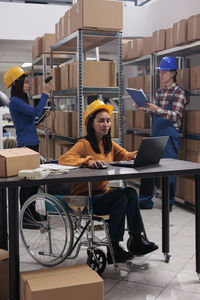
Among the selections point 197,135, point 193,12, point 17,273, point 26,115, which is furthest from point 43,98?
point 193,12

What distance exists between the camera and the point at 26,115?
15.9 ft

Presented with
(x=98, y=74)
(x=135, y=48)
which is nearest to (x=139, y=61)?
(x=135, y=48)

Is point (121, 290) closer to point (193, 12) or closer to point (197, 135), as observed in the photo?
point (197, 135)

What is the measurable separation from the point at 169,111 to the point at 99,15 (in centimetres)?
141

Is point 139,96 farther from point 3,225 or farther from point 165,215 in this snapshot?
point 3,225

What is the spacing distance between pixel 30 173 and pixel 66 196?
665 mm

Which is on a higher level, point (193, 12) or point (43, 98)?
point (193, 12)

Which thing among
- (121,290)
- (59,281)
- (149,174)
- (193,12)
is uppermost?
(193,12)

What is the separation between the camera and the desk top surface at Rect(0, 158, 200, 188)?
8.63 feet

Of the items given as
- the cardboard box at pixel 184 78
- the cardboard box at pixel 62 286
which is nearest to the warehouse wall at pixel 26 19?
the cardboard box at pixel 184 78

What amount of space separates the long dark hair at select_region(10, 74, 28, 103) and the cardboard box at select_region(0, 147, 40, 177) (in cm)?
186

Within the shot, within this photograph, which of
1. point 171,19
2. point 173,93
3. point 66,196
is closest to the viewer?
point 66,196

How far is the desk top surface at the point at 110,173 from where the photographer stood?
263cm

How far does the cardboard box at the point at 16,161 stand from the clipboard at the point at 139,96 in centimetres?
233
